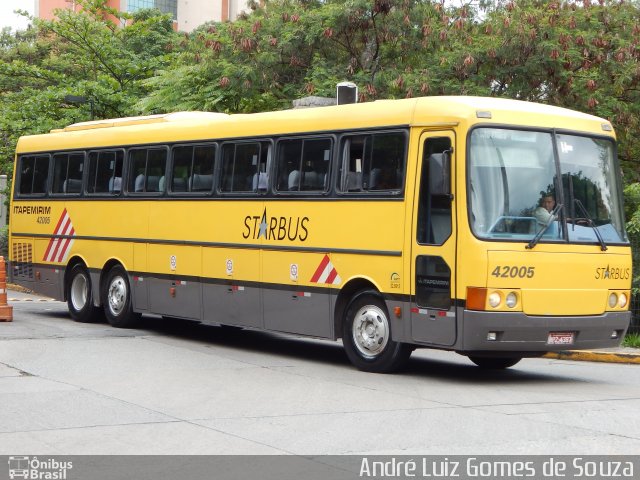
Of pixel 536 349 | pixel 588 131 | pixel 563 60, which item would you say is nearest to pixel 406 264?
pixel 536 349

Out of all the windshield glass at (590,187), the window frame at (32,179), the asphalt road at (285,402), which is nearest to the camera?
the asphalt road at (285,402)

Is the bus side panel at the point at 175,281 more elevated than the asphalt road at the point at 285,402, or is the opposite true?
the bus side panel at the point at 175,281

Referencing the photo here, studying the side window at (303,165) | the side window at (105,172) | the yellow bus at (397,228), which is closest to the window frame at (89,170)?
the side window at (105,172)

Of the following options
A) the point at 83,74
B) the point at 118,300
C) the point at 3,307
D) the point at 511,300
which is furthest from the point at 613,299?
the point at 83,74

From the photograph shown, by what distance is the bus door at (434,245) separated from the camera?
42.7 feet

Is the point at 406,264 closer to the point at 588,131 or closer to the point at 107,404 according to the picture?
the point at 588,131

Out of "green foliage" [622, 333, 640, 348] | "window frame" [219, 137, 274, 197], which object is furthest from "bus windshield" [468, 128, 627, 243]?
"green foliage" [622, 333, 640, 348]

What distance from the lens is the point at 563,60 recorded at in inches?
935

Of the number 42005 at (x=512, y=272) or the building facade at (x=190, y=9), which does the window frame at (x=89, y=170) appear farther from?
the building facade at (x=190, y=9)

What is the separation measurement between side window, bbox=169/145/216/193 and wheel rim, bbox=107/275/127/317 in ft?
6.98

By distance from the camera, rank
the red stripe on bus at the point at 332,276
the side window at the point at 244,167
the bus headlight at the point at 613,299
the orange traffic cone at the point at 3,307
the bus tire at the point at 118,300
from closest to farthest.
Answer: the bus headlight at the point at 613,299 < the red stripe on bus at the point at 332,276 < the side window at the point at 244,167 < the bus tire at the point at 118,300 < the orange traffic cone at the point at 3,307

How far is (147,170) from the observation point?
1895 centimetres
